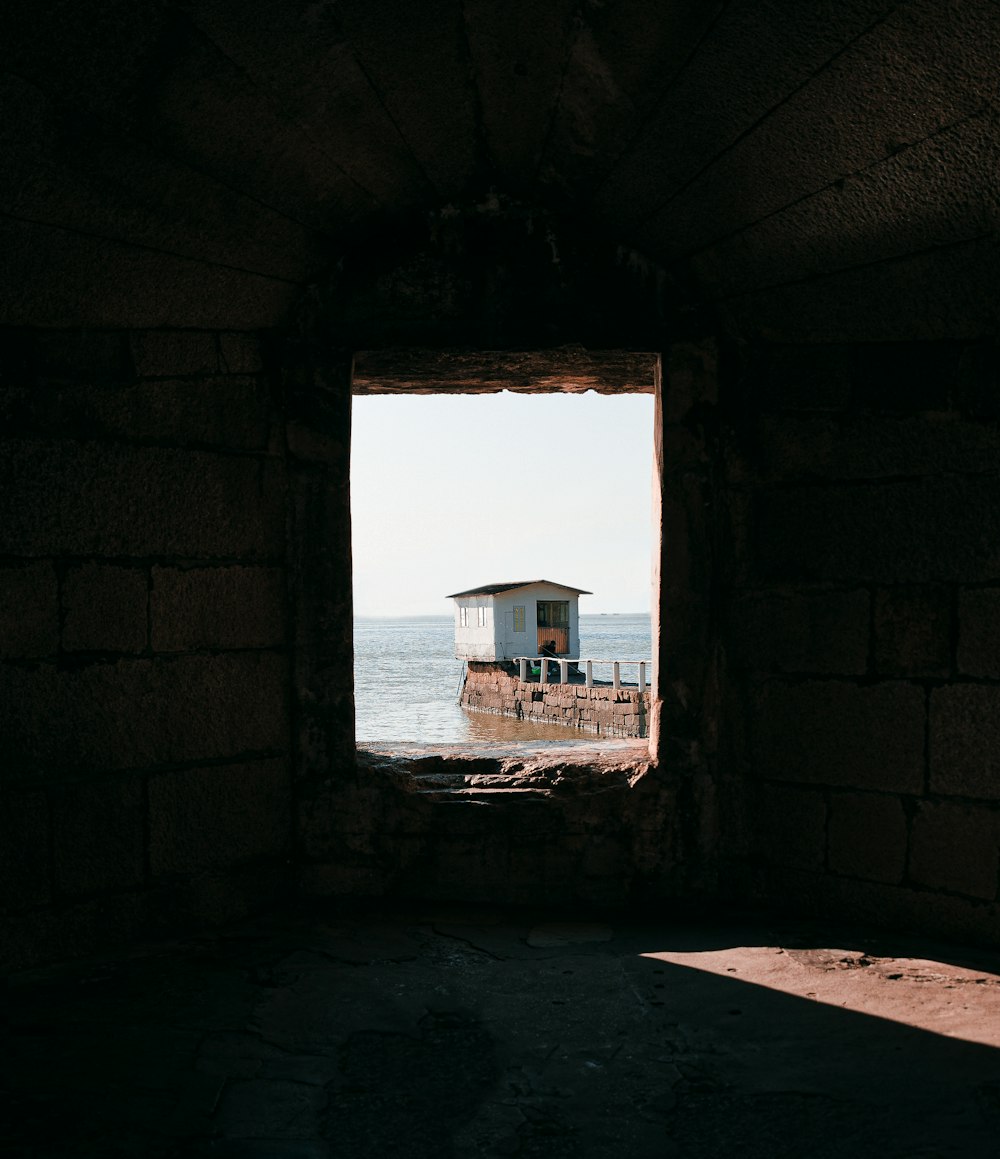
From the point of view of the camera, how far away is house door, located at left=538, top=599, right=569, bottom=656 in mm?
27234

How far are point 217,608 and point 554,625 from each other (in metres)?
24.5

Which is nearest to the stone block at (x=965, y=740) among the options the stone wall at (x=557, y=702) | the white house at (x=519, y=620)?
the stone wall at (x=557, y=702)

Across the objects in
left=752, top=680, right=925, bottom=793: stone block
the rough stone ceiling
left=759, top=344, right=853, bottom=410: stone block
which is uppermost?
the rough stone ceiling

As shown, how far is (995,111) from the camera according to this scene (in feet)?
7.80

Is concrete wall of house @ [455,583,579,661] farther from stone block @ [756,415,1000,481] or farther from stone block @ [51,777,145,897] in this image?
stone block @ [51,777,145,897]

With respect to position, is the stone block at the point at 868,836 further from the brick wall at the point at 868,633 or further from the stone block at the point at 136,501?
the stone block at the point at 136,501

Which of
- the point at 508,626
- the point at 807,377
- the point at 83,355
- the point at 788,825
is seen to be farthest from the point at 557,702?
the point at 83,355

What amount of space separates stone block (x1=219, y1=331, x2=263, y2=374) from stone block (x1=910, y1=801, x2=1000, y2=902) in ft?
8.76

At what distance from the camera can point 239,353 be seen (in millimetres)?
Result: 3281

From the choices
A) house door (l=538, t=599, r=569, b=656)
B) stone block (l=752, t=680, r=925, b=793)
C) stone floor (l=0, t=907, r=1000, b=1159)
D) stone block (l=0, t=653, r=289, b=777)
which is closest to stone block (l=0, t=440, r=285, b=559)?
stone block (l=0, t=653, r=289, b=777)

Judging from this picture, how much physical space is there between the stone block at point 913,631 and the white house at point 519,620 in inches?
906

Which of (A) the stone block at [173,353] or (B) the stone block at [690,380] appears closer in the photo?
(A) the stone block at [173,353]

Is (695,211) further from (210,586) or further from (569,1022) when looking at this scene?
(569,1022)

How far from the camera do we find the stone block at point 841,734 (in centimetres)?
310
